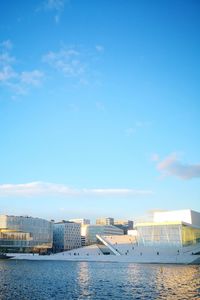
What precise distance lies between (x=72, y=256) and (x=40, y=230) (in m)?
75.6

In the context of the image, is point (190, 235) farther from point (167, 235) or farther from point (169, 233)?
point (167, 235)

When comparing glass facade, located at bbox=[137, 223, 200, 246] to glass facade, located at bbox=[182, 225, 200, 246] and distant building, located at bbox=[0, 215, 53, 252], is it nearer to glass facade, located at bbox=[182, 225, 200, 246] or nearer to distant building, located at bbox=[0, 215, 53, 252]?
glass facade, located at bbox=[182, 225, 200, 246]

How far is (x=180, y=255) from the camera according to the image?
109m

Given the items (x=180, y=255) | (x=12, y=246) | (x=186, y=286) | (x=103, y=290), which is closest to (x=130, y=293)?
(x=103, y=290)

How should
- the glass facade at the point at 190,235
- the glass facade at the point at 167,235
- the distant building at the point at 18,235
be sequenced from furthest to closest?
the distant building at the point at 18,235 < the glass facade at the point at 190,235 < the glass facade at the point at 167,235

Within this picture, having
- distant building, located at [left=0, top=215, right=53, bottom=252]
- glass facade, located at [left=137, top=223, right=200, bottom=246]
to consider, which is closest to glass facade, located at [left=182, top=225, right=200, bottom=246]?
glass facade, located at [left=137, top=223, right=200, bottom=246]

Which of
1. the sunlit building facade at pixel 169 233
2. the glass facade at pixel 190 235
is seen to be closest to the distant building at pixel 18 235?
the sunlit building facade at pixel 169 233

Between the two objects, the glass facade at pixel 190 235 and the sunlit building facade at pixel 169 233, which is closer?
the sunlit building facade at pixel 169 233

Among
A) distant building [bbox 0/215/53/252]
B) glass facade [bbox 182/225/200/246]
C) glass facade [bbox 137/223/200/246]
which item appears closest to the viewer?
glass facade [bbox 137/223/200/246]

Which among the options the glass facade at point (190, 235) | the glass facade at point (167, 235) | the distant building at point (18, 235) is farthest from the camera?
the distant building at point (18, 235)

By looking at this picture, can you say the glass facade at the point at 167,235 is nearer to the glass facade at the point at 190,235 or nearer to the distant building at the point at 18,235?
the glass facade at the point at 190,235

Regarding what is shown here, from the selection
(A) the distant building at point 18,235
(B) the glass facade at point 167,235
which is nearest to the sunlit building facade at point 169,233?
(B) the glass facade at point 167,235

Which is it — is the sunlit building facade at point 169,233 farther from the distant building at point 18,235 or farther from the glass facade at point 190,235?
the distant building at point 18,235

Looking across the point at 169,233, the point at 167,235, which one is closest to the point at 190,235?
the point at 169,233
